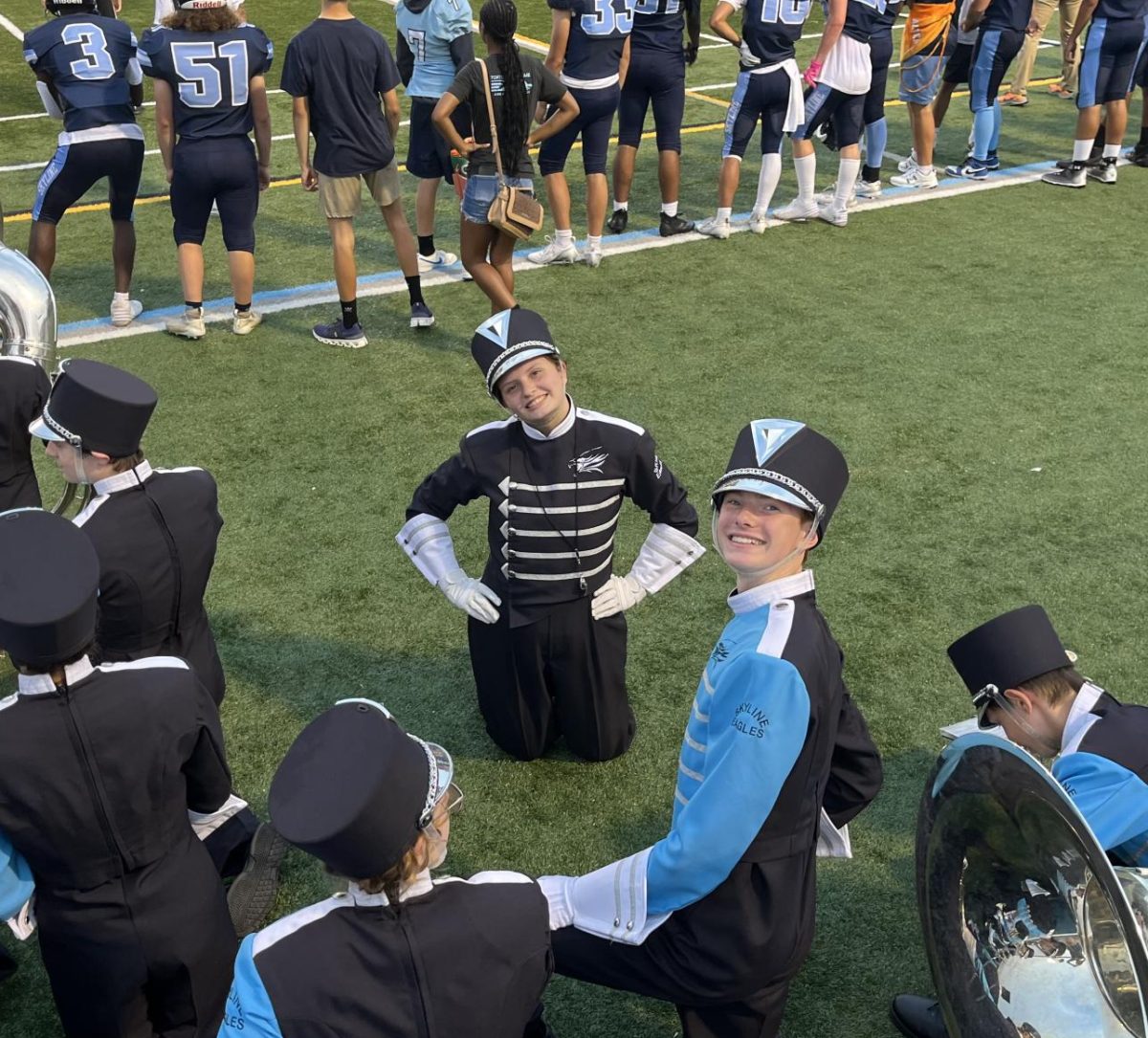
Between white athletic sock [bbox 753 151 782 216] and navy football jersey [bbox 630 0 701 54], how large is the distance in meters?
1.08

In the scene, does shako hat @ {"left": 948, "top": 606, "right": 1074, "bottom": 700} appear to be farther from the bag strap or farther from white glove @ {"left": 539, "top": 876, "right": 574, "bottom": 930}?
the bag strap

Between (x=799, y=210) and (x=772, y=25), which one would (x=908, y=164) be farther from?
(x=772, y=25)

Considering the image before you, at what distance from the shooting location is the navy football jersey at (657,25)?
862 centimetres

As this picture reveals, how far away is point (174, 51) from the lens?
21.8 feet

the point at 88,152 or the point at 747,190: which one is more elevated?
the point at 88,152

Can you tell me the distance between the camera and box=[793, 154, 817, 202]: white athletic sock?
947 cm

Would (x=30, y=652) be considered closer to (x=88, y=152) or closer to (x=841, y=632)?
(x=841, y=632)

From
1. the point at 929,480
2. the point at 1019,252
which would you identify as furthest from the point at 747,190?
the point at 929,480

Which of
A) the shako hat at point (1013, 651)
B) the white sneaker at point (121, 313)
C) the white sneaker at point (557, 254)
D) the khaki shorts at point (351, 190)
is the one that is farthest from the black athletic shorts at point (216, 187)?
the shako hat at point (1013, 651)

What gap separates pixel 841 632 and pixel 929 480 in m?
1.46

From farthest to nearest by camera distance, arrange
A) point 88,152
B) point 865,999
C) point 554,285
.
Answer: point 554,285 < point 88,152 < point 865,999

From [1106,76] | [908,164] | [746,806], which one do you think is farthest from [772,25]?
[746,806]

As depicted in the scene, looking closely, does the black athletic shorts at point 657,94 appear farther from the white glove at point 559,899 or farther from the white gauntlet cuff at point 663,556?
the white glove at point 559,899

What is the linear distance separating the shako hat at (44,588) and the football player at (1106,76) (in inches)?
388
